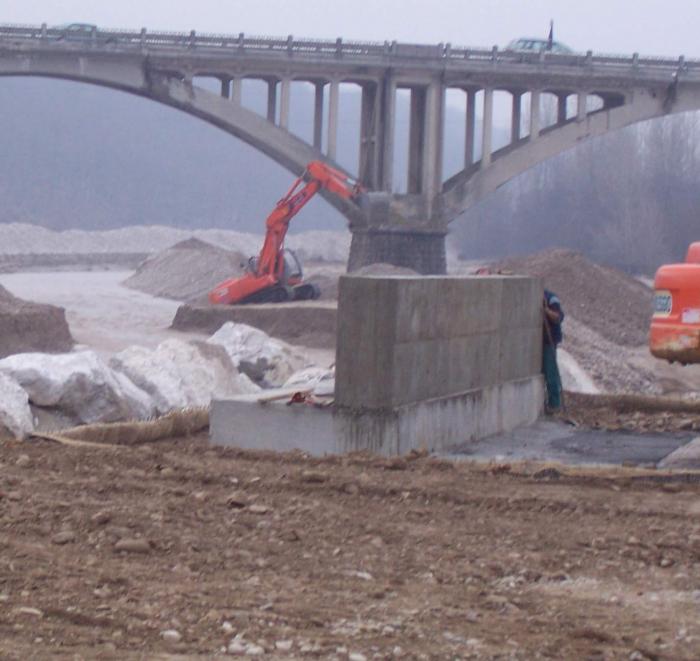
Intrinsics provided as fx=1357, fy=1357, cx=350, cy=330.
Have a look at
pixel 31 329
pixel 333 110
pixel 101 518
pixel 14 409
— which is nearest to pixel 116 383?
pixel 14 409

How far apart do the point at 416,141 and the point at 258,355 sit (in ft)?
86.3

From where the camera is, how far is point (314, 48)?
40.5 m

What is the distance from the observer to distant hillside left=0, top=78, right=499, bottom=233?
115m

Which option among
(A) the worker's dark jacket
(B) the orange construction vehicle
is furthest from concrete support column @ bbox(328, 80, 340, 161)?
(B) the orange construction vehicle

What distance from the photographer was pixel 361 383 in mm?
9430

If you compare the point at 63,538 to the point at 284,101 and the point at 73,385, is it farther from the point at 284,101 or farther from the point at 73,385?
the point at 284,101

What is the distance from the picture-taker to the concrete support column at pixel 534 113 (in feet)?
140

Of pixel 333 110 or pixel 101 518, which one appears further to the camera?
pixel 333 110

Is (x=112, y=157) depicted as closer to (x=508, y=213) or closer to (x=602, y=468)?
(x=508, y=213)

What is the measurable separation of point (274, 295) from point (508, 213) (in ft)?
193

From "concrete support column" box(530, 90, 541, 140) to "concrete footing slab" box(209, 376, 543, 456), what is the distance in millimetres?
33050

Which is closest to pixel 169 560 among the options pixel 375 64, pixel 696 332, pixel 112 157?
pixel 696 332

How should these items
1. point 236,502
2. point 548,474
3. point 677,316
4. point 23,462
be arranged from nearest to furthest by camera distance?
1. point 236,502
2. point 23,462
3. point 548,474
4. point 677,316

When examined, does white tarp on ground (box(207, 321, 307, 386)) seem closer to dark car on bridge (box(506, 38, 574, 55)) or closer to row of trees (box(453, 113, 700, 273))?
dark car on bridge (box(506, 38, 574, 55))
